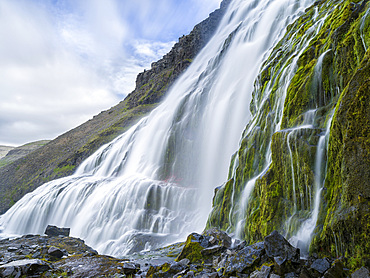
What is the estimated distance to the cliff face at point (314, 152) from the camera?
5.50 metres

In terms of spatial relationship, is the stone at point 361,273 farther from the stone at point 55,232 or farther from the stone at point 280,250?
the stone at point 55,232

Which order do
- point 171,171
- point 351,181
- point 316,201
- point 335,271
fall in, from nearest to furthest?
point 335,271 < point 351,181 < point 316,201 < point 171,171

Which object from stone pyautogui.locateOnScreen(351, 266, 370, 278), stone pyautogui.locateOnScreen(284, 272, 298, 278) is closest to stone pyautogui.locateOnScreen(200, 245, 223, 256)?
stone pyautogui.locateOnScreen(284, 272, 298, 278)

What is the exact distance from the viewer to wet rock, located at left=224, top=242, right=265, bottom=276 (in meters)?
5.78

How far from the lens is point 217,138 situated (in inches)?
847

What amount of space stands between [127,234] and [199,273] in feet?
37.1

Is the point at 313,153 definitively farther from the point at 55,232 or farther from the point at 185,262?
the point at 55,232

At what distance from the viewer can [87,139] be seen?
5909 cm

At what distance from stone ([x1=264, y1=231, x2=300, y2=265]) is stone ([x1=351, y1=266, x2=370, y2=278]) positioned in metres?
1.06

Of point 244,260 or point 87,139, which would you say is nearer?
point 244,260

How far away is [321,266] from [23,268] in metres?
7.85

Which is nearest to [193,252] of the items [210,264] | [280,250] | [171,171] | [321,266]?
[210,264]

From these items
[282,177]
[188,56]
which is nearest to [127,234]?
[282,177]

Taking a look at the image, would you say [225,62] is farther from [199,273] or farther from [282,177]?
[199,273]
